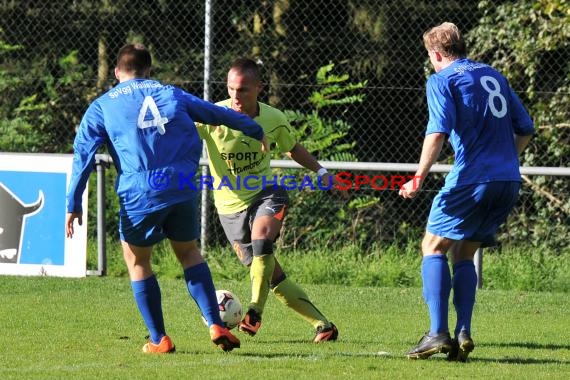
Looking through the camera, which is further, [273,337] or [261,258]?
[273,337]

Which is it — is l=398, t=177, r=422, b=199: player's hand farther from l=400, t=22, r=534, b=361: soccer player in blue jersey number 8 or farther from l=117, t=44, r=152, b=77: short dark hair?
l=117, t=44, r=152, b=77: short dark hair

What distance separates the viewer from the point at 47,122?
13.6 m

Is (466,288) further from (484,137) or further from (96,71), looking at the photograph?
(96,71)

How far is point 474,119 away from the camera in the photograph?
6199 millimetres

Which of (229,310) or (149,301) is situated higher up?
(149,301)

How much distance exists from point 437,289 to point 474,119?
3.13 ft

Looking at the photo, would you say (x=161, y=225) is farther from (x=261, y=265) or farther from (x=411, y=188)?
(x=411, y=188)

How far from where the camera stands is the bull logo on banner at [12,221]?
34.9 ft

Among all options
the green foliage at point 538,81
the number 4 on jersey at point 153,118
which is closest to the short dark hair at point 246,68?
the number 4 on jersey at point 153,118

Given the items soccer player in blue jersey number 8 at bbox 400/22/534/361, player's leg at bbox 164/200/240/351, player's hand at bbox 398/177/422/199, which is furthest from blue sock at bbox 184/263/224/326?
player's hand at bbox 398/177/422/199

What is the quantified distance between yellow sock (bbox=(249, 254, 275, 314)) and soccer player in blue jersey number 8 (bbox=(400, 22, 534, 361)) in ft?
4.07

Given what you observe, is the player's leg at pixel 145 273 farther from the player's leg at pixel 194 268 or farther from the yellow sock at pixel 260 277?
the yellow sock at pixel 260 277

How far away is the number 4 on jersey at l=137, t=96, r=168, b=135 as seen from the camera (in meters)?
6.22

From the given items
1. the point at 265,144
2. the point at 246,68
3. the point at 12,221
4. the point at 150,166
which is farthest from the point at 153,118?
the point at 12,221
